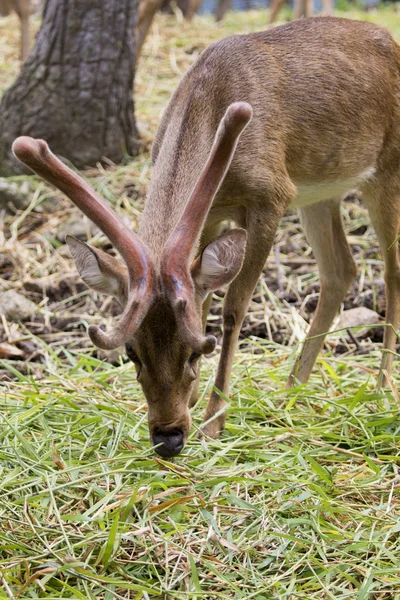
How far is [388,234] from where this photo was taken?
522cm

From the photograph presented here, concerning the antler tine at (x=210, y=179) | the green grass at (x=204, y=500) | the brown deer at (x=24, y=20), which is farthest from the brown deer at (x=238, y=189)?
the brown deer at (x=24, y=20)

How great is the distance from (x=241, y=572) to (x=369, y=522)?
63cm

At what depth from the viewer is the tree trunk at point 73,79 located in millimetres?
7867

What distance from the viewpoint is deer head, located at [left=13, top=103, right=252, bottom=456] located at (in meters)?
3.44

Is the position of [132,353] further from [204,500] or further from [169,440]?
[204,500]

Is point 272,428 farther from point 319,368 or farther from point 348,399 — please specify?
point 319,368

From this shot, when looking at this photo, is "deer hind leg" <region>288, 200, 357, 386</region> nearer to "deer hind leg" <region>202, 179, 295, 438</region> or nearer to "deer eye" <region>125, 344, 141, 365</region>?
"deer hind leg" <region>202, 179, 295, 438</region>

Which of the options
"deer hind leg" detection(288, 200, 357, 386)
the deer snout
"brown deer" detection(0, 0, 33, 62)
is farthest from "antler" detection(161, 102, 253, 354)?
"brown deer" detection(0, 0, 33, 62)

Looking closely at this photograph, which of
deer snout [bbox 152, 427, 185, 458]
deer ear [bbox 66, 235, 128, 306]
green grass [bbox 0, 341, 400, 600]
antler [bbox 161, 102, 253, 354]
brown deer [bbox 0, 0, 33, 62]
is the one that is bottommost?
brown deer [bbox 0, 0, 33, 62]

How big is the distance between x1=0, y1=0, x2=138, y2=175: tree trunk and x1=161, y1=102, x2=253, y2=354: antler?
4.54 m

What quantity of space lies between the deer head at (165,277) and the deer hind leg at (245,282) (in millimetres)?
709

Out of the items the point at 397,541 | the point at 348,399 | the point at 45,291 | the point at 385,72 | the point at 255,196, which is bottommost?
the point at 45,291

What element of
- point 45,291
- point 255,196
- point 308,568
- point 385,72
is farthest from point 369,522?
point 45,291

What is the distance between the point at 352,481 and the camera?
402cm
